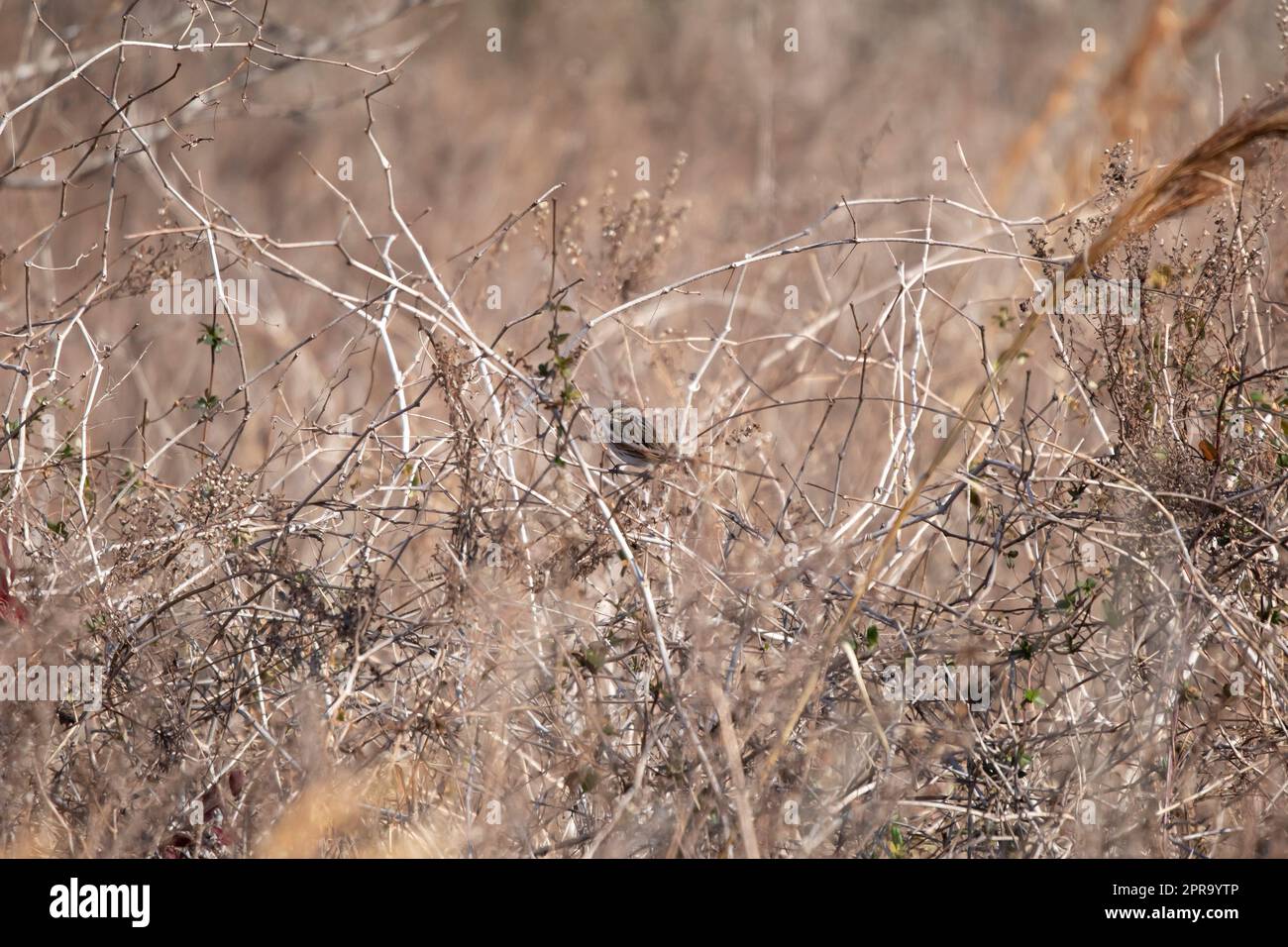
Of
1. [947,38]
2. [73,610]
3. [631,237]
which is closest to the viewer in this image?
[73,610]

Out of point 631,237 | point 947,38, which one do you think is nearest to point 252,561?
point 631,237

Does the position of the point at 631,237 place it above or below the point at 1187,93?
below

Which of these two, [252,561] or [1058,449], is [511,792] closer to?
[252,561]

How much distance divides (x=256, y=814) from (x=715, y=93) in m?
9.03

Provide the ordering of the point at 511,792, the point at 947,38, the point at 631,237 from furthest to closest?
the point at 947,38 → the point at 631,237 → the point at 511,792

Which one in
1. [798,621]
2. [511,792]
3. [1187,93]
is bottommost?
[511,792]

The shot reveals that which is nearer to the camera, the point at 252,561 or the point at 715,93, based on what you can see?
the point at 252,561

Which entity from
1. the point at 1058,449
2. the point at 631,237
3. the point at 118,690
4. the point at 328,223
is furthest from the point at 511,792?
the point at 328,223

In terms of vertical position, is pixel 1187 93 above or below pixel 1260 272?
above

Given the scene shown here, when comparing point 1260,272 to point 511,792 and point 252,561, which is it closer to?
point 511,792

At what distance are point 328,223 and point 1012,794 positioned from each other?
7517mm

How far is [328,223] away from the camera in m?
8.70

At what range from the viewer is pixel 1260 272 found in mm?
2842
